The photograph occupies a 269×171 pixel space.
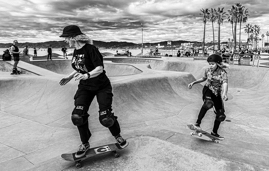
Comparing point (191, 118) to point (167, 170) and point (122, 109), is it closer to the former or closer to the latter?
point (122, 109)

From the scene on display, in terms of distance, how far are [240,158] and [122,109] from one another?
4.92 m

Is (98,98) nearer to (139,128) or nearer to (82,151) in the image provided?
(82,151)

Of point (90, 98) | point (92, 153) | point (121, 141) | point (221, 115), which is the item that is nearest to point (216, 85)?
point (221, 115)

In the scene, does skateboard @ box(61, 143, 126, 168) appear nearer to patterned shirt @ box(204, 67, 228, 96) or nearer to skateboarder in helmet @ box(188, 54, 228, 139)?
skateboarder in helmet @ box(188, 54, 228, 139)

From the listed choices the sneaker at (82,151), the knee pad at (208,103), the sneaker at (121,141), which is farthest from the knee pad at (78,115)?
the knee pad at (208,103)

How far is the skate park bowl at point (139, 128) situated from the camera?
328 centimetres

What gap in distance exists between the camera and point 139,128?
6074 millimetres

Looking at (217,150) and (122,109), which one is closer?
(217,150)

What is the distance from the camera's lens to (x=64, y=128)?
6.58 m

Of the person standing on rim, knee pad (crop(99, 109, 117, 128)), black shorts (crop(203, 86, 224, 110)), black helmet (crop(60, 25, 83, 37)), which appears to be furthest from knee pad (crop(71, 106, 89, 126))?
black shorts (crop(203, 86, 224, 110))

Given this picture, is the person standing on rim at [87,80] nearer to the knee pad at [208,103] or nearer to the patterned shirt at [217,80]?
the knee pad at [208,103]

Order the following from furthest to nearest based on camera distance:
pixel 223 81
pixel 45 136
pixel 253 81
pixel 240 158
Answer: pixel 253 81 < pixel 45 136 < pixel 223 81 < pixel 240 158

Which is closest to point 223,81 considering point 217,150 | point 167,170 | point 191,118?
point 217,150

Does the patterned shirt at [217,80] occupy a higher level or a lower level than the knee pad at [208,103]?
higher
